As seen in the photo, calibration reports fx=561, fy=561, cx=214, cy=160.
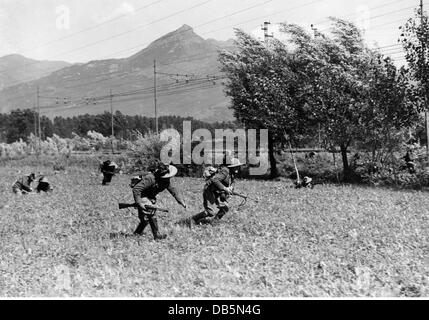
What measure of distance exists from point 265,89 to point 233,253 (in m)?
28.6

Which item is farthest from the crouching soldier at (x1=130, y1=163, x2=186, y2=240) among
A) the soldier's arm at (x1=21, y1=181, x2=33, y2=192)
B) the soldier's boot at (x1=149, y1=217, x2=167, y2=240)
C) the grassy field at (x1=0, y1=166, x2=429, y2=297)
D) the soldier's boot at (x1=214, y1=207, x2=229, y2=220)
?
the soldier's arm at (x1=21, y1=181, x2=33, y2=192)

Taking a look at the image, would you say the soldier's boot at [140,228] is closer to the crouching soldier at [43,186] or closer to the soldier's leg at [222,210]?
the soldier's leg at [222,210]

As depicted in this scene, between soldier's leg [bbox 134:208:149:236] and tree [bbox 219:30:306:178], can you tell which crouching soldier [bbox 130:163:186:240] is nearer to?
soldier's leg [bbox 134:208:149:236]

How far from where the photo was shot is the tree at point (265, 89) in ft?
130

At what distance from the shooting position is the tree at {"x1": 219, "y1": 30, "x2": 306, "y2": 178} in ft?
130

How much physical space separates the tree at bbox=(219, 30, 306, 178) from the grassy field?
1957cm

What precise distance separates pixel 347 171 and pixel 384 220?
21.0 meters

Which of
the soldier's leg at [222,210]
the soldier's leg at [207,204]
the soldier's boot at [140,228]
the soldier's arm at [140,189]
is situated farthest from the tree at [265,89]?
the soldier's arm at [140,189]

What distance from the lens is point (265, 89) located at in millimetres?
39594

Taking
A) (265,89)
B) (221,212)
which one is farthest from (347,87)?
(221,212)

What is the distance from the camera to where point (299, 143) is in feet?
136

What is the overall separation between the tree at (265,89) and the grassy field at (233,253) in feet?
64.2

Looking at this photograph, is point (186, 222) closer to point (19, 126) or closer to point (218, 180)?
point (218, 180)
